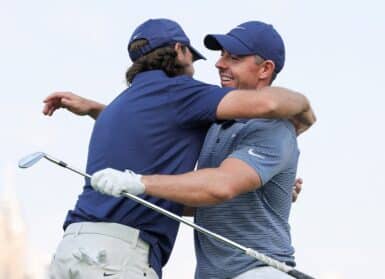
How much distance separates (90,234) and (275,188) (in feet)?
4.81

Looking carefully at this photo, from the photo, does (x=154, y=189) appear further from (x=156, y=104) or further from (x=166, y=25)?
(x=166, y=25)

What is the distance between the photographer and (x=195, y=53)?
9.71 m

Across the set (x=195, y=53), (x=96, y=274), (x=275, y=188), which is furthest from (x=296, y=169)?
(x=96, y=274)

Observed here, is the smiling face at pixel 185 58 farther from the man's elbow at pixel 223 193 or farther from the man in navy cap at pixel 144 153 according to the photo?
the man's elbow at pixel 223 193

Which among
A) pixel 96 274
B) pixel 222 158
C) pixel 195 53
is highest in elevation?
pixel 195 53

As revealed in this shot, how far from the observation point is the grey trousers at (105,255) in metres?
8.86

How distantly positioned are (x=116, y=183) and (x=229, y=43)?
6.11ft

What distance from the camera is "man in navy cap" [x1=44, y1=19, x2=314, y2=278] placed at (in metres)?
8.89

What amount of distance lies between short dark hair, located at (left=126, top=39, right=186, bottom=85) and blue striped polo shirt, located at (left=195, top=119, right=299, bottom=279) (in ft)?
1.90

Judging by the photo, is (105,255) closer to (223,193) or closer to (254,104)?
(223,193)

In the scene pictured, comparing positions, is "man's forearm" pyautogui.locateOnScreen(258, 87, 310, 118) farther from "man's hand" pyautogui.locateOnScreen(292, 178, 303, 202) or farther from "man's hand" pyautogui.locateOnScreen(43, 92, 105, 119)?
"man's hand" pyautogui.locateOnScreen(43, 92, 105, 119)

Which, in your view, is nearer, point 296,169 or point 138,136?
point 138,136

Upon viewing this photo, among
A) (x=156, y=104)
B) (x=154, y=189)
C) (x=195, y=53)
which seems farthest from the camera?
(x=195, y=53)

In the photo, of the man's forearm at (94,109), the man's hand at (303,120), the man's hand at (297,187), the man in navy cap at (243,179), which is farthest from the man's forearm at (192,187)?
the man's forearm at (94,109)
